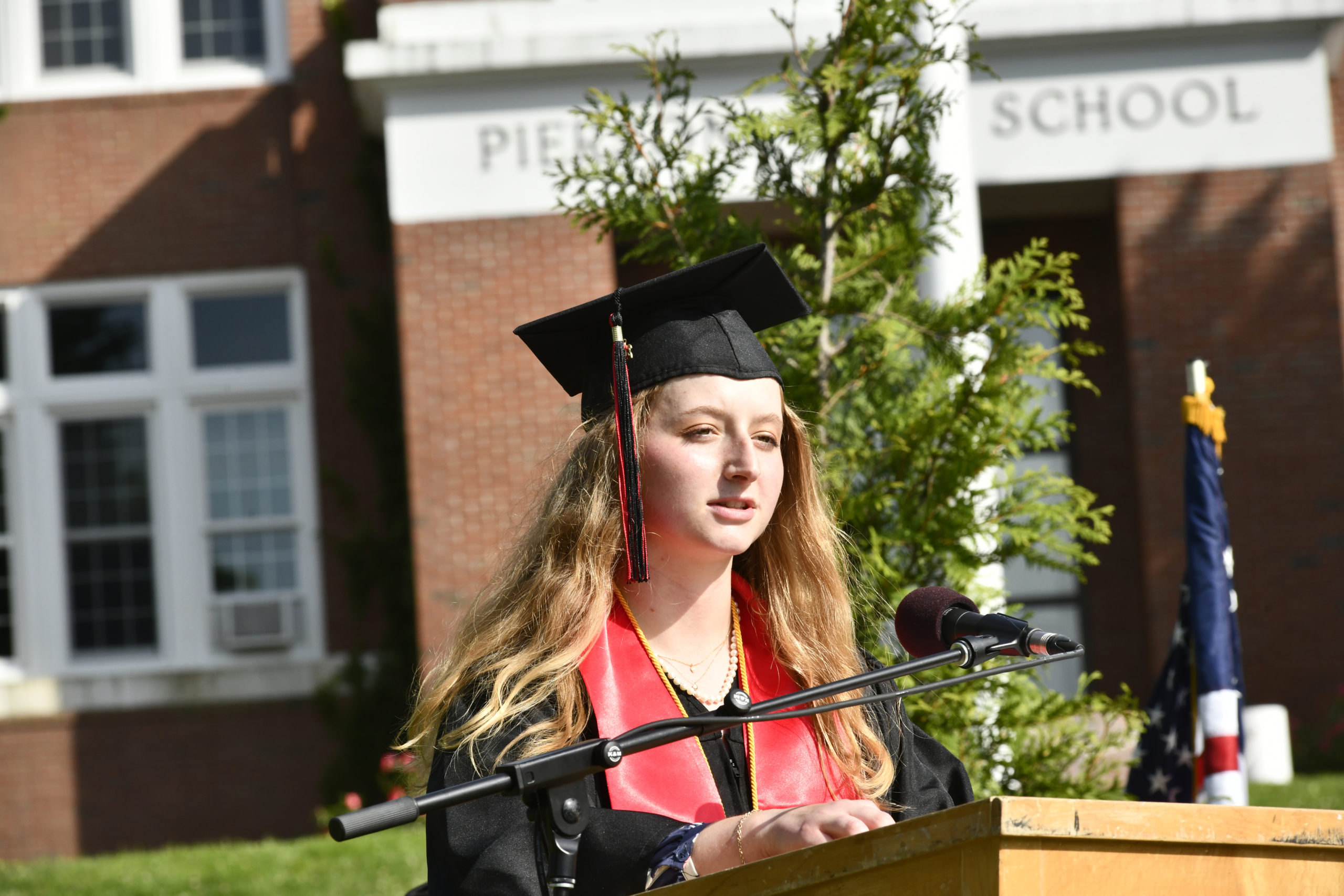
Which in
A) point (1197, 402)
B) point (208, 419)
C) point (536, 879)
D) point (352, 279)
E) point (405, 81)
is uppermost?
point (405, 81)

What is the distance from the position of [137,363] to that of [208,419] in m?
0.75

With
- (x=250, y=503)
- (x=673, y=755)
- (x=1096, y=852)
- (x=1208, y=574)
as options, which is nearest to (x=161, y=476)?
(x=250, y=503)

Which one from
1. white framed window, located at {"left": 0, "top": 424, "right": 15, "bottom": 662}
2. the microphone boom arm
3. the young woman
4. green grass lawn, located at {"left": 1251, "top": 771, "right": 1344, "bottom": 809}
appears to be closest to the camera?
the microphone boom arm

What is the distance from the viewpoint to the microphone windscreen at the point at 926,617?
2.03m

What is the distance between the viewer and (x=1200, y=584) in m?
4.87

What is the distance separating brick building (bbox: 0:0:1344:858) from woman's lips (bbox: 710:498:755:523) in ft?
21.2

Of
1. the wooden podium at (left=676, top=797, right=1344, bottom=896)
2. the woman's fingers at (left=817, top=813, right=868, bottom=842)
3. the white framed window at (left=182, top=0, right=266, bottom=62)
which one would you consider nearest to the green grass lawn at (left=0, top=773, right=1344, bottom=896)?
the woman's fingers at (left=817, top=813, right=868, bottom=842)

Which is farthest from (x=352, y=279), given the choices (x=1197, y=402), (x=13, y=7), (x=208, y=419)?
(x=1197, y=402)

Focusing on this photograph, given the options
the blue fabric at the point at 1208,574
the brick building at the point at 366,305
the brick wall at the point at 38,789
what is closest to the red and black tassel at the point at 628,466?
the blue fabric at the point at 1208,574

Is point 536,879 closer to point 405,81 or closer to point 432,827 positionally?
point 432,827

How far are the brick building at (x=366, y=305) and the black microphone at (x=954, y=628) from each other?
685 centimetres

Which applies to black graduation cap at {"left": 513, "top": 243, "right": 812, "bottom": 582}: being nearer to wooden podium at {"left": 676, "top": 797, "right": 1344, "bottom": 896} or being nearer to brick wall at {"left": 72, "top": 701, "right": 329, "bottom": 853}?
wooden podium at {"left": 676, "top": 797, "right": 1344, "bottom": 896}

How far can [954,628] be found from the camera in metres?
1.99

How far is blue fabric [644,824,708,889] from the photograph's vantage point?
2.09 meters
